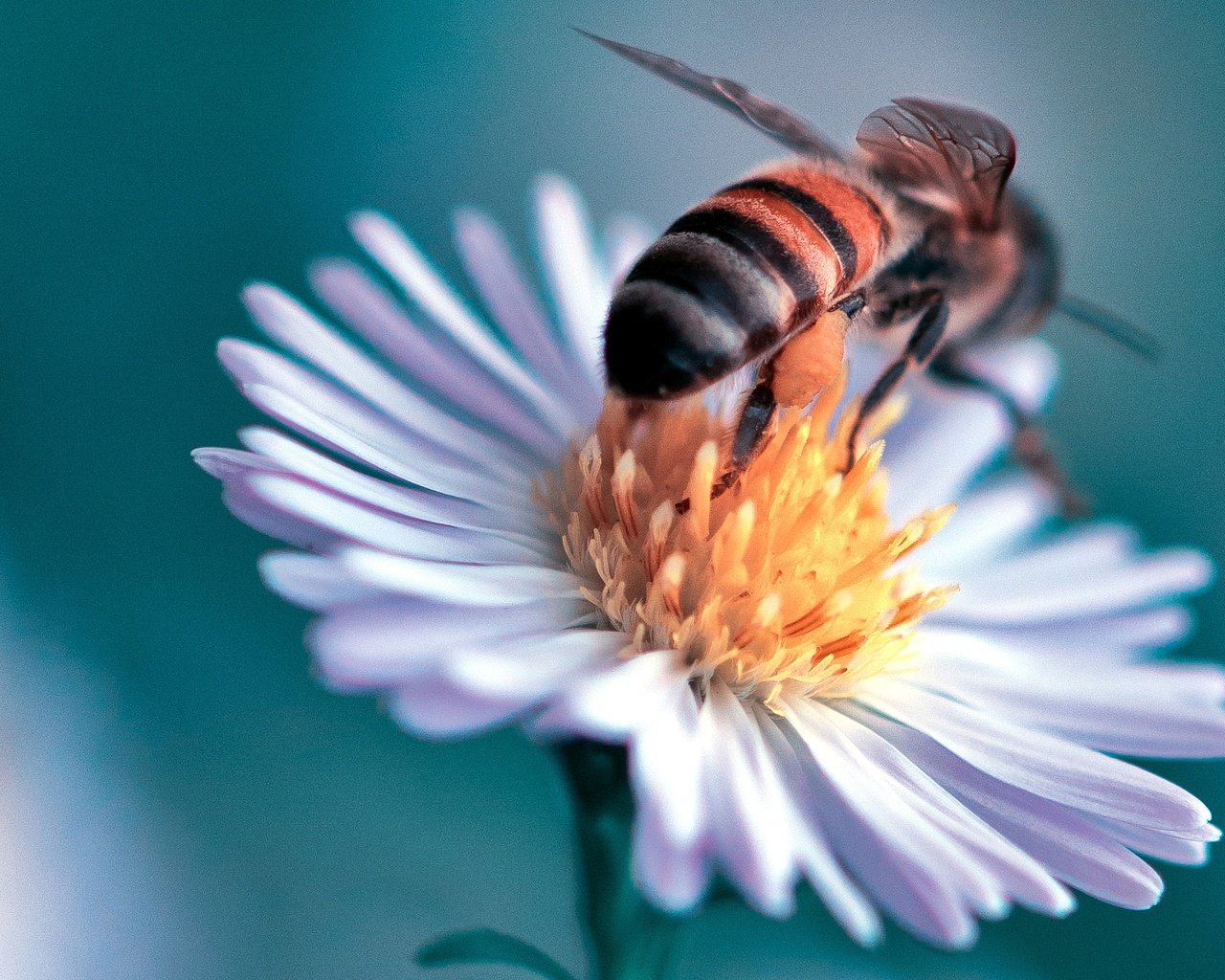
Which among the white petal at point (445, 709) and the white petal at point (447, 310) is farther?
the white petal at point (447, 310)

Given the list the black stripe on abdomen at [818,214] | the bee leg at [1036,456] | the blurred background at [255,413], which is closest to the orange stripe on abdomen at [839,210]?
the black stripe on abdomen at [818,214]

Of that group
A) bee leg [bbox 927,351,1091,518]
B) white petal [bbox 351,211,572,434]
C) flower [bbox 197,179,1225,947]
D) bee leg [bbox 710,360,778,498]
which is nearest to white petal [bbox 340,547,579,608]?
flower [bbox 197,179,1225,947]

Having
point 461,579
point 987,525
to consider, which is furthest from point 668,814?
point 987,525

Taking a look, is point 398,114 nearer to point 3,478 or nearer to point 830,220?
point 3,478

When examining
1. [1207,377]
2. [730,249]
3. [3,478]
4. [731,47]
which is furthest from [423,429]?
[1207,377]

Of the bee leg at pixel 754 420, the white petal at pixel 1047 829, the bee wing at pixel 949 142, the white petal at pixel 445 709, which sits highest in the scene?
the bee wing at pixel 949 142

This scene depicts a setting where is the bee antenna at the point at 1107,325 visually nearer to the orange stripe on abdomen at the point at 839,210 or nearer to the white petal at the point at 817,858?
the orange stripe on abdomen at the point at 839,210
